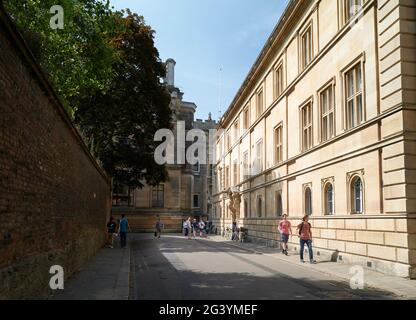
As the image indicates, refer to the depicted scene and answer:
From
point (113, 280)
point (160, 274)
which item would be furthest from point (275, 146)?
→ point (113, 280)

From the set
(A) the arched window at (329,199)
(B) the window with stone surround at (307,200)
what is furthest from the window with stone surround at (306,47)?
(A) the arched window at (329,199)

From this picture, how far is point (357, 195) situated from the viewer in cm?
1747

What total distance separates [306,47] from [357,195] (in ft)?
30.1

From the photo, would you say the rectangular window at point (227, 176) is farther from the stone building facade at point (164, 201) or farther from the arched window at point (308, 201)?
the arched window at point (308, 201)

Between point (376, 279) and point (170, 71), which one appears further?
point (170, 71)

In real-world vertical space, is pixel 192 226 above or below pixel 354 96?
below

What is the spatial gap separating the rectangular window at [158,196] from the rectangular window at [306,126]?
37721 millimetres

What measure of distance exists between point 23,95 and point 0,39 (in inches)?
49.0

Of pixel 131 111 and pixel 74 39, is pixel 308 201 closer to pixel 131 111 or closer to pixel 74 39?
pixel 74 39

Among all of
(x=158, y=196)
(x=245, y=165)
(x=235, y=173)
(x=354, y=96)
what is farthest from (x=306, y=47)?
(x=158, y=196)

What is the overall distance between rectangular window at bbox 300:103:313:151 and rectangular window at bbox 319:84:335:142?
1614 millimetres

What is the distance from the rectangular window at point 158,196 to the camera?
195ft

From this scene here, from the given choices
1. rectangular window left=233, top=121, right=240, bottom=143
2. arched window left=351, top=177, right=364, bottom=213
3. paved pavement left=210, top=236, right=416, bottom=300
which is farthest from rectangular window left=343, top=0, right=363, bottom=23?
rectangular window left=233, top=121, right=240, bottom=143

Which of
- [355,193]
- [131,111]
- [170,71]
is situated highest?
[170,71]
